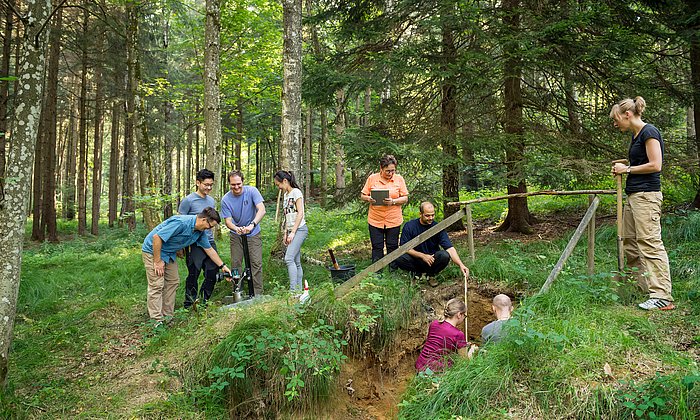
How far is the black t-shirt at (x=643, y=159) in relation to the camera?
14.9 ft

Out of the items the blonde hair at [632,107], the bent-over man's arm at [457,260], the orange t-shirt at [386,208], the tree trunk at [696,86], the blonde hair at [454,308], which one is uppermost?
the tree trunk at [696,86]

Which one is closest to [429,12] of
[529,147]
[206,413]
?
[529,147]

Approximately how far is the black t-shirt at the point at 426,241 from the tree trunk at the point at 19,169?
4.39 metres

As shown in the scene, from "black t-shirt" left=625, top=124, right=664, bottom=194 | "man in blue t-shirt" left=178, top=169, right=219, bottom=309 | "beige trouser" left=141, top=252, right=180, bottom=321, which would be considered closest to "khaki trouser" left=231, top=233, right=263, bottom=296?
"man in blue t-shirt" left=178, top=169, right=219, bottom=309

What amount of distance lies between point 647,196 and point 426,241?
107 inches

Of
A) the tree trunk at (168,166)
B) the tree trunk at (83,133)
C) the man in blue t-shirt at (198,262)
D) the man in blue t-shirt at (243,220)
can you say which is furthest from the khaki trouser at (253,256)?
the tree trunk at (168,166)

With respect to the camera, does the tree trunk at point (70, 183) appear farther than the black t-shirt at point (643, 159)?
Yes

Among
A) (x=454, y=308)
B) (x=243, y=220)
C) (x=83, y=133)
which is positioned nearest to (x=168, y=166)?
(x=83, y=133)

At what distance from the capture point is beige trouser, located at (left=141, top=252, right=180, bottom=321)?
573 cm

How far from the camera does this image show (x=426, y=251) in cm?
629

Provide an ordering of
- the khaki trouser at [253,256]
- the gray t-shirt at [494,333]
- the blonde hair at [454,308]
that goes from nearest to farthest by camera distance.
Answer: the gray t-shirt at [494,333], the blonde hair at [454,308], the khaki trouser at [253,256]

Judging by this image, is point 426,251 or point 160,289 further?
point 426,251

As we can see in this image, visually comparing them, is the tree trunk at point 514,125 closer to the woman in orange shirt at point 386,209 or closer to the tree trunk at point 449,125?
the tree trunk at point 449,125

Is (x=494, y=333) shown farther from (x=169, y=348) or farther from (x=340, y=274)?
(x=169, y=348)
